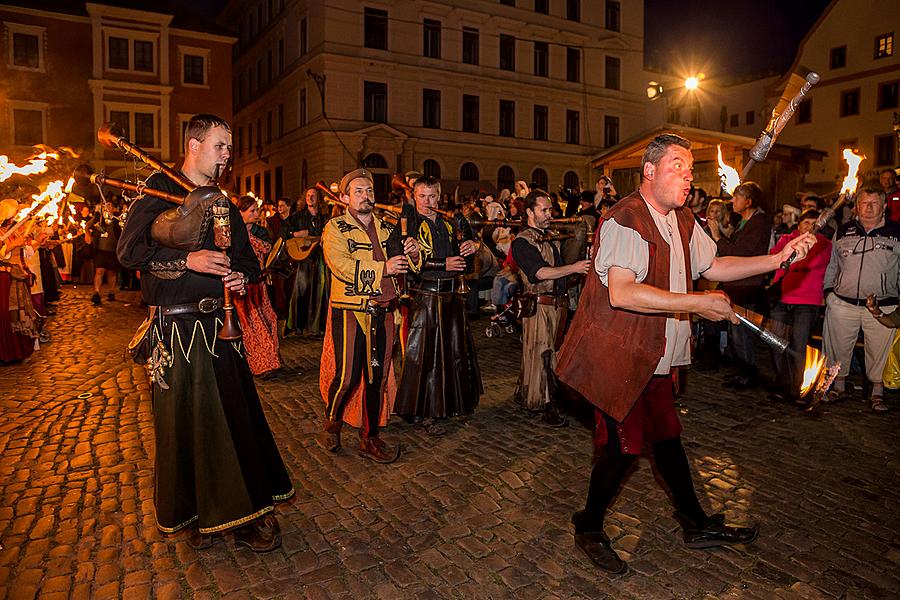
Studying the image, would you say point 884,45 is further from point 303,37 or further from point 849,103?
point 303,37

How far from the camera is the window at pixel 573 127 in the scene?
42.9 metres

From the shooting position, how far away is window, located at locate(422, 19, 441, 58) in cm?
3734

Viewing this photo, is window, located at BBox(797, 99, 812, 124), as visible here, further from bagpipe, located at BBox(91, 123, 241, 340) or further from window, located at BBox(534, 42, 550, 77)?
bagpipe, located at BBox(91, 123, 241, 340)

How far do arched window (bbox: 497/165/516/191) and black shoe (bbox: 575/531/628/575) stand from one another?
123 feet

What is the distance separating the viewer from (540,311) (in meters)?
6.28

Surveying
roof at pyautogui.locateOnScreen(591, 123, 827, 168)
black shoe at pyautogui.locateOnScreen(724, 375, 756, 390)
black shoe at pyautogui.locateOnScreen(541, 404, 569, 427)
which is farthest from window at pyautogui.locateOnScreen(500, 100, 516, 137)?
black shoe at pyautogui.locateOnScreen(541, 404, 569, 427)

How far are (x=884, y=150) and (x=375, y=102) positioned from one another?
29517 millimetres

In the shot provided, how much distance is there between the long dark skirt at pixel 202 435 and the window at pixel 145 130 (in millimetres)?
37183

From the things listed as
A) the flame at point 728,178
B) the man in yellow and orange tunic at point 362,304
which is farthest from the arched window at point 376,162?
the flame at point 728,178

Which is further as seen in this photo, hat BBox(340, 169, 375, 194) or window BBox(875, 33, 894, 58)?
window BBox(875, 33, 894, 58)

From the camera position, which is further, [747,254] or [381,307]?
[747,254]

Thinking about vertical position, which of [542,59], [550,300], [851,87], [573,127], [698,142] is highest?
[542,59]

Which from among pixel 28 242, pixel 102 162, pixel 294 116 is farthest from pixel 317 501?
pixel 294 116

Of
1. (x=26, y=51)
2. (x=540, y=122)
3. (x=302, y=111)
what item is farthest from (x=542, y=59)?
(x=26, y=51)
